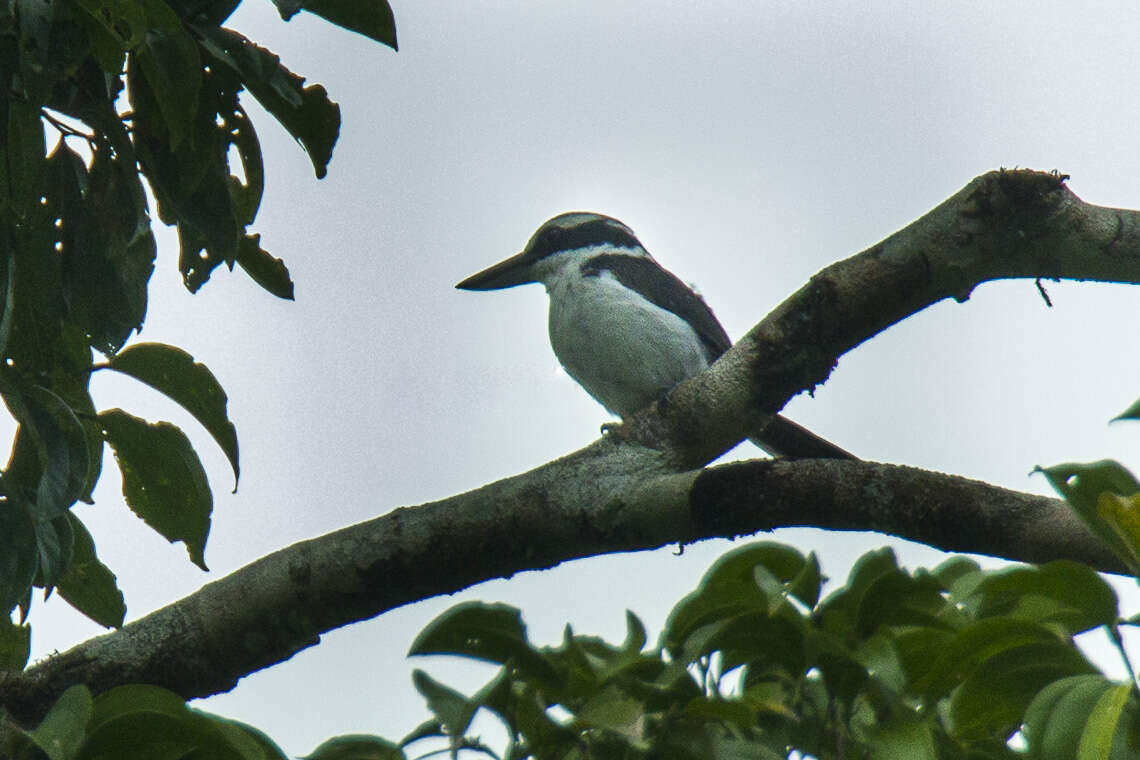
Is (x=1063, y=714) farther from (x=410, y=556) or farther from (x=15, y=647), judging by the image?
(x=15, y=647)

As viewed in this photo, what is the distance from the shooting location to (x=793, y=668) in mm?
1584

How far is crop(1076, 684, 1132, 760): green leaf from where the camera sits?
49.6 inches

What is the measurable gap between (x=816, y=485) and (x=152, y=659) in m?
1.36

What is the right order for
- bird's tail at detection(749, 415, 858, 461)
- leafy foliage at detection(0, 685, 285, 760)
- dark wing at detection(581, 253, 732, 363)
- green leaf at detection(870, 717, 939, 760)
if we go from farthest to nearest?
dark wing at detection(581, 253, 732, 363)
bird's tail at detection(749, 415, 858, 461)
leafy foliage at detection(0, 685, 285, 760)
green leaf at detection(870, 717, 939, 760)

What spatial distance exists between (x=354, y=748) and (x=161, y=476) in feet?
3.94

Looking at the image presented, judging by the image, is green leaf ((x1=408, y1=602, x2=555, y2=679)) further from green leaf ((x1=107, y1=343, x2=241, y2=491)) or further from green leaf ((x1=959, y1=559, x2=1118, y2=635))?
green leaf ((x1=107, y1=343, x2=241, y2=491))

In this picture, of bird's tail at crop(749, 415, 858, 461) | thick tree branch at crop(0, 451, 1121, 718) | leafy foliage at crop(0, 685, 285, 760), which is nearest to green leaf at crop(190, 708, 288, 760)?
leafy foliage at crop(0, 685, 285, 760)

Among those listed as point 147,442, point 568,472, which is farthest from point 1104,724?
point 147,442

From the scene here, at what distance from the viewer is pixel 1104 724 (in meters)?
1.28

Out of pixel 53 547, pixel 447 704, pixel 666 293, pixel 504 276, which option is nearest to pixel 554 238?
pixel 504 276

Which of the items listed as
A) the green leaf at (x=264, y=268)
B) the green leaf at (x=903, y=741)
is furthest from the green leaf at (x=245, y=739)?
the green leaf at (x=264, y=268)

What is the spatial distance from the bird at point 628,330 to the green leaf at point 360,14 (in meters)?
3.35

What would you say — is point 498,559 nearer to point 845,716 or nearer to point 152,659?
point 152,659

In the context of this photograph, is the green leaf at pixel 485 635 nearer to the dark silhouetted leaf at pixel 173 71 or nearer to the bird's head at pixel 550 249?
the dark silhouetted leaf at pixel 173 71
